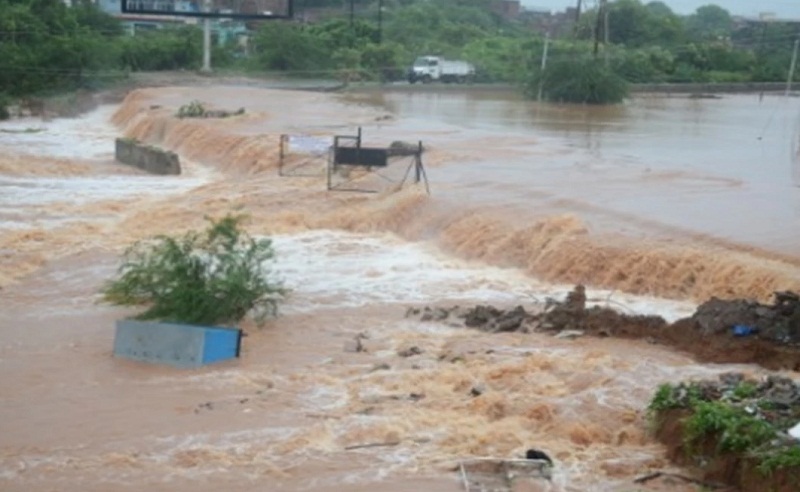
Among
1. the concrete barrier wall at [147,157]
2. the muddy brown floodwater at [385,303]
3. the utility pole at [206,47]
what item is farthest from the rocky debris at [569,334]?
the utility pole at [206,47]

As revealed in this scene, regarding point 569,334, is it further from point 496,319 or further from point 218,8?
point 218,8

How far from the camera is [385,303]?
14938 millimetres

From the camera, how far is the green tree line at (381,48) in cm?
4991

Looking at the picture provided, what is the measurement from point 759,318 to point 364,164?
35.2 ft

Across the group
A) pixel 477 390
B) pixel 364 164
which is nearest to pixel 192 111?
pixel 364 164

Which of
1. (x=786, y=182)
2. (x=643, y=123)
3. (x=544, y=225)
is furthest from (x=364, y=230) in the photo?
(x=643, y=123)

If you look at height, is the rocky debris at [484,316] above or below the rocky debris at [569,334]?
below

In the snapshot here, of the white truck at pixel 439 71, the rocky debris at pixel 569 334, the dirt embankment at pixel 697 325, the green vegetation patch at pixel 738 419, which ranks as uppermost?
the green vegetation patch at pixel 738 419

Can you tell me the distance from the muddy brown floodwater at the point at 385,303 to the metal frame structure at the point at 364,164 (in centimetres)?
54

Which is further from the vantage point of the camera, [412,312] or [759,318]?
[412,312]

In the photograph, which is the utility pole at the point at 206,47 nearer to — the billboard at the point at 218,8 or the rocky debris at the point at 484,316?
the billboard at the point at 218,8

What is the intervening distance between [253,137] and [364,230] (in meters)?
10.4

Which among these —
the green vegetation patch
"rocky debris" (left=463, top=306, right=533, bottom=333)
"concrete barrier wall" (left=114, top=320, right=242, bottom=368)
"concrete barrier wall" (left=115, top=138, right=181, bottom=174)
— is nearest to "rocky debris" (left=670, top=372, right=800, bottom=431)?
the green vegetation patch

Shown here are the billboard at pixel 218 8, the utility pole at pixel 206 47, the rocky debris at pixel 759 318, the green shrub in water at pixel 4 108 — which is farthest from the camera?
the utility pole at pixel 206 47
